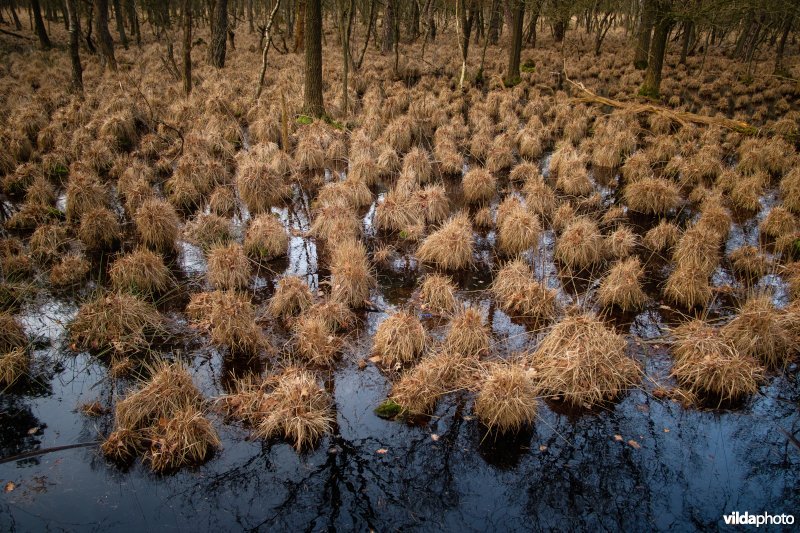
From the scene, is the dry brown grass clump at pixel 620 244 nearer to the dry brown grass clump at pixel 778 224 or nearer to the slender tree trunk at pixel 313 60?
the dry brown grass clump at pixel 778 224

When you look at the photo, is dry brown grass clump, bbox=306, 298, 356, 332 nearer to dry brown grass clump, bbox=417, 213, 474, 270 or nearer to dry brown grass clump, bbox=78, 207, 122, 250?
dry brown grass clump, bbox=417, 213, 474, 270

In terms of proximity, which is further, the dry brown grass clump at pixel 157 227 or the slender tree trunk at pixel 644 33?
the slender tree trunk at pixel 644 33

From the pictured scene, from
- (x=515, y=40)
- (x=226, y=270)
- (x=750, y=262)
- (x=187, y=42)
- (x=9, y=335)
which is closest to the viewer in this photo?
(x=9, y=335)

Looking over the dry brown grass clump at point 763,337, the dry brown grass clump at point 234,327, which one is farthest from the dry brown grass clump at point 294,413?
the dry brown grass clump at point 763,337

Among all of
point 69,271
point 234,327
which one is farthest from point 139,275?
point 234,327

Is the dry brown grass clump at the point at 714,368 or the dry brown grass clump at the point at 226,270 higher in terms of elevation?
the dry brown grass clump at the point at 226,270

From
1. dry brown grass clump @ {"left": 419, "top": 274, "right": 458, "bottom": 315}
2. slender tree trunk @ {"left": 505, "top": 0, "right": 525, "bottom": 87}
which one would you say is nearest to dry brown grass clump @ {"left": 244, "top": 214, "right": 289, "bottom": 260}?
dry brown grass clump @ {"left": 419, "top": 274, "right": 458, "bottom": 315}

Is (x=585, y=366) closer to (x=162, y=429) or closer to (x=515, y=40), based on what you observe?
(x=162, y=429)
